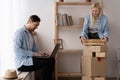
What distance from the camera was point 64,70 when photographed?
205 inches

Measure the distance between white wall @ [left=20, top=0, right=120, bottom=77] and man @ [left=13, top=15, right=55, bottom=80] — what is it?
1.29 meters

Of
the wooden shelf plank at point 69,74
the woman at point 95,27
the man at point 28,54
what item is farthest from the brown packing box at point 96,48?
the wooden shelf plank at point 69,74

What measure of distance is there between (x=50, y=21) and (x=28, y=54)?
156cm

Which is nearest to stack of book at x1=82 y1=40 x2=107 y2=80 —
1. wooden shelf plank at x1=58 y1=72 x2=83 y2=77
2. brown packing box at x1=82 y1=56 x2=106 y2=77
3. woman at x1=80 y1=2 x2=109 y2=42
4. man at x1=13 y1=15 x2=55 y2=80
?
brown packing box at x1=82 y1=56 x2=106 y2=77

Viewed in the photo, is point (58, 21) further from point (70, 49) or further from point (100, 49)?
point (100, 49)

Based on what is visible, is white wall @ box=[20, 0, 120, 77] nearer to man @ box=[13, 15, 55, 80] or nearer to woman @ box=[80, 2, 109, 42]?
woman @ box=[80, 2, 109, 42]

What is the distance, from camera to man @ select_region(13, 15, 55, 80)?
3.67 m

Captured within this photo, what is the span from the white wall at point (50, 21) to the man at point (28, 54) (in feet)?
4.22

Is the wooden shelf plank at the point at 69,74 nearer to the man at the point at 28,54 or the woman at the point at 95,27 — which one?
the woman at the point at 95,27

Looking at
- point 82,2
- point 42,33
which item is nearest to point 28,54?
point 42,33

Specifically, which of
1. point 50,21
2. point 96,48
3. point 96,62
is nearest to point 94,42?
point 96,48

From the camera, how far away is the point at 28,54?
3719 mm

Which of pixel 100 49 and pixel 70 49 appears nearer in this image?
pixel 100 49

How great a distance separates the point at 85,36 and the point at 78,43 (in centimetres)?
77
